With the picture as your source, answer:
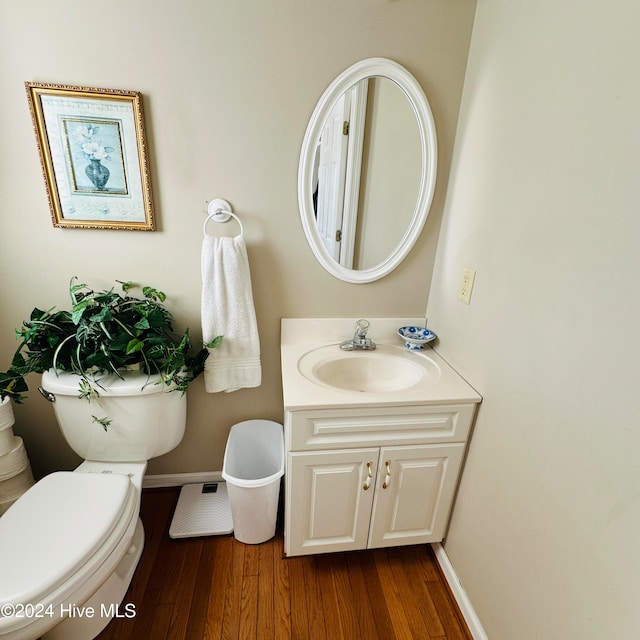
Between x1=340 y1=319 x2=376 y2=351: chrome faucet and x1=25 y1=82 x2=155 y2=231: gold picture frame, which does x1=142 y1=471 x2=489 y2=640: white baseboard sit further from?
x1=25 y1=82 x2=155 y2=231: gold picture frame

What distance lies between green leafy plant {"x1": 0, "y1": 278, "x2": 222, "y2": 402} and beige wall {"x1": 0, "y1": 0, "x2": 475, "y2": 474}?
0.57 ft

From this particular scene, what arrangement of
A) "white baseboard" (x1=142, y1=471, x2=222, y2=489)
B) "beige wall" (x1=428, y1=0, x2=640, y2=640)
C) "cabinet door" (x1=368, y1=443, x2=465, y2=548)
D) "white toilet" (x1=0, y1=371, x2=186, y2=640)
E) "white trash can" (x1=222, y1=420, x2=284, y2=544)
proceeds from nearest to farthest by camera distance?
"beige wall" (x1=428, y1=0, x2=640, y2=640) → "white toilet" (x1=0, y1=371, x2=186, y2=640) → "cabinet door" (x1=368, y1=443, x2=465, y2=548) → "white trash can" (x1=222, y1=420, x2=284, y2=544) → "white baseboard" (x1=142, y1=471, x2=222, y2=489)

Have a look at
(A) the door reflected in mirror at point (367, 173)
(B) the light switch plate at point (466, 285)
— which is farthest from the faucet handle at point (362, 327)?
(B) the light switch plate at point (466, 285)

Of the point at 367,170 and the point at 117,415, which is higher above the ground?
the point at 367,170

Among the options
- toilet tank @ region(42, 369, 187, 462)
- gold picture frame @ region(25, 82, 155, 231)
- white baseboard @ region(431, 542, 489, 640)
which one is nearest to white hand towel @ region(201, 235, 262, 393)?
toilet tank @ region(42, 369, 187, 462)

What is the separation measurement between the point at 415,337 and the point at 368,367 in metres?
0.24

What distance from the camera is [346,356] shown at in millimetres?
1371

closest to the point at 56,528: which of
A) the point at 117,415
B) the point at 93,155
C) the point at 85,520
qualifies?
the point at 85,520

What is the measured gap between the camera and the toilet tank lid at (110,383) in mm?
1135

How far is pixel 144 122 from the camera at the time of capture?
1.14 metres

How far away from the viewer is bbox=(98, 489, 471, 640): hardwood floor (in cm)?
112

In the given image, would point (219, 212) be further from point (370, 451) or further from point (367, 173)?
point (370, 451)

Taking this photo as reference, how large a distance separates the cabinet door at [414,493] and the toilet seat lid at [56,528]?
2.78 feet

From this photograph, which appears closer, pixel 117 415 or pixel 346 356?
pixel 117 415
